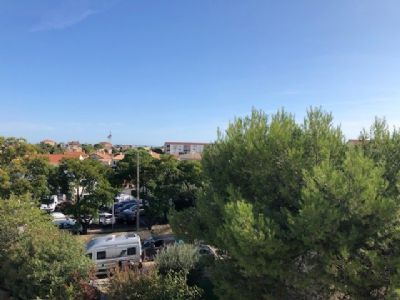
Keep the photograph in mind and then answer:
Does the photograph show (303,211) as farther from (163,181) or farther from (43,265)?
(163,181)

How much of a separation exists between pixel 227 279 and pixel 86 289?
518cm

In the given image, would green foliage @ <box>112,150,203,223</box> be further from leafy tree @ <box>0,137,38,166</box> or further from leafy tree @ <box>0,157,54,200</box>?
leafy tree @ <box>0,137,38,166</box>

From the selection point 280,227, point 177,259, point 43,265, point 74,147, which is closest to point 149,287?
point 177,259

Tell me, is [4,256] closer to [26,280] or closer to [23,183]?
[26,280]

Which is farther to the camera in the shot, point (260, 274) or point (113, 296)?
point (113, 296)

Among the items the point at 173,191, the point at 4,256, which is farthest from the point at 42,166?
the point at 4,256

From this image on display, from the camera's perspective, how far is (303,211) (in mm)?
6344

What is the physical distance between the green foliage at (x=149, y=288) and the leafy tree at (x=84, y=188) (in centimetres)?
1919

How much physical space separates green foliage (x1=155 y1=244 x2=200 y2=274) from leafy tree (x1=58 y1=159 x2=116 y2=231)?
16745mm

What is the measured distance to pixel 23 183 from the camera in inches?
1005

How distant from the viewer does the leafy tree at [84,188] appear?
29.4 meters

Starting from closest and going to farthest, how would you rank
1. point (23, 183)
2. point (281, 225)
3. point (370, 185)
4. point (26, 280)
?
point (370, 185), point (281, 225), point (26, 280), point (23, 183)

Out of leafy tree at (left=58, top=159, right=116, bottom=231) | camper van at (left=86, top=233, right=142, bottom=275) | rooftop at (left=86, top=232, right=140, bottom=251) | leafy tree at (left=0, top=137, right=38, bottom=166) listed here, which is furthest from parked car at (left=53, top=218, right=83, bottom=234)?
camper van at (left=86, top=233, right=142, bottom=275)

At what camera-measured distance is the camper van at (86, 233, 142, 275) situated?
722 inches
